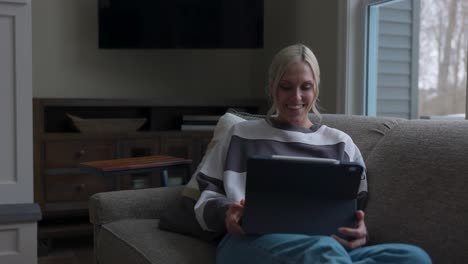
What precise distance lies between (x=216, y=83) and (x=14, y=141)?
1.68m

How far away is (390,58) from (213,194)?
1.88 m

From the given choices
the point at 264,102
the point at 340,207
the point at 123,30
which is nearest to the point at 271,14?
the point at 264,102

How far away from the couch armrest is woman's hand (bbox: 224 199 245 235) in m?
0.49

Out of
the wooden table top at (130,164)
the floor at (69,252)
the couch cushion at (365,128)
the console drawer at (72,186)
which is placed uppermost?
the couch cushion at (365,128)

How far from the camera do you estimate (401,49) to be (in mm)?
3238

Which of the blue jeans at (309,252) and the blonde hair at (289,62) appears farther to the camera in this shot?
the blonde hair at (289,62)

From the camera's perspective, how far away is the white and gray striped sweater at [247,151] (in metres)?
1.71

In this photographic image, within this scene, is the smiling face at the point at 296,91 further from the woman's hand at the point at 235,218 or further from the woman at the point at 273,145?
the woman's hand at the point at 235,218

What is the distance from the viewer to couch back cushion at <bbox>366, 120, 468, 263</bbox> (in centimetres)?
153

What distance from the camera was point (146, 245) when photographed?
1.81 meters

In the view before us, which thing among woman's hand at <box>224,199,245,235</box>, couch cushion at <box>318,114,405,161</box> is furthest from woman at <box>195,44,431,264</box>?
couch cushion at <box>318,114,405,161</box>

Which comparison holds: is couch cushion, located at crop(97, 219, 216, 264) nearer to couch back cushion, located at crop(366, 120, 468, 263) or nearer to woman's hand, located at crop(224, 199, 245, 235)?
woman's hand, located at crop(224, 199, 245, 235)

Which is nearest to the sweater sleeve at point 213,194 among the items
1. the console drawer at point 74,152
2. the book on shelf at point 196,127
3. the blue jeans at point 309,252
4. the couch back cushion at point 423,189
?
the blue jeans at point 309,252

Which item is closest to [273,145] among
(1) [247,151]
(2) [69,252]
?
(1) [247,151]
